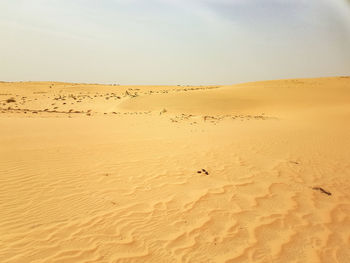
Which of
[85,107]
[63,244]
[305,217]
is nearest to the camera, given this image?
[63,244]

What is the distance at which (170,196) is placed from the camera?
4.25m

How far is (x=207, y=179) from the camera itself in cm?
503

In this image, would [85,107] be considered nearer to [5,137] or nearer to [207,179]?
[5,137]

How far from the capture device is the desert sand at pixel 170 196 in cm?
294

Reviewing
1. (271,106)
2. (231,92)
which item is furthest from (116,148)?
(231,92)

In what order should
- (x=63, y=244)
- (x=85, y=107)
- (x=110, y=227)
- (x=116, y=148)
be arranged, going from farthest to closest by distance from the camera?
→ (x=85, y=107) < (x=116, y=148) < (x=110, y=227) < (x=63, y=244)

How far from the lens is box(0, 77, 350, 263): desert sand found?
2.94 meters

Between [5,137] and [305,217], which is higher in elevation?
[5,137]

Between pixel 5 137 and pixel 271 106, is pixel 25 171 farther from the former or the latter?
pixel 271 106

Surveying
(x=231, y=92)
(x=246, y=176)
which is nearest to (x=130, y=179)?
(x=246, y=176)

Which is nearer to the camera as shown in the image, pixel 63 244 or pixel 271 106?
pixel 63 244

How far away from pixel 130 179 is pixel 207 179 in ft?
4.92

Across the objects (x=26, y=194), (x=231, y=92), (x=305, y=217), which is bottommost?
(x=305, y=217)

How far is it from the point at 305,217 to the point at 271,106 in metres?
16.3
